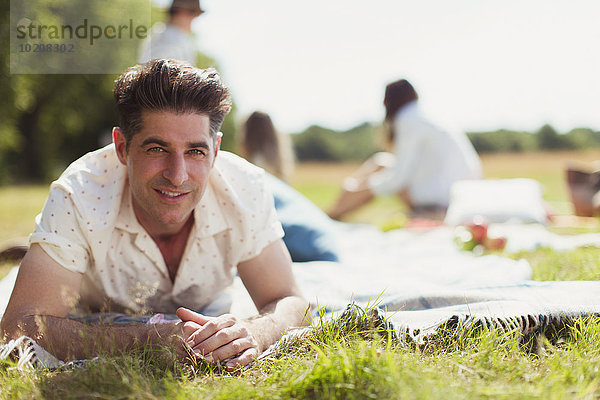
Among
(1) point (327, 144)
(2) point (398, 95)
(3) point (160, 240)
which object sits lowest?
(3) point (160, 240)

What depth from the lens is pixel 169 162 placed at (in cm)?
229

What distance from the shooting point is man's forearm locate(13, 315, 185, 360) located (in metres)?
1.98

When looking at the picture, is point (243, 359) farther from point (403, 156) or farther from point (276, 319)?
point (403, 156)

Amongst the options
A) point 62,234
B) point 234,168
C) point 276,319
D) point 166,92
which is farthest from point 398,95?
point 62,234

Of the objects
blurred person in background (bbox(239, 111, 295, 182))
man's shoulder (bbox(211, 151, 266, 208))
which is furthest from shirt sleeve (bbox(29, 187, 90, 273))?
blurred person in background (bbox(239, 111, 295, 182))

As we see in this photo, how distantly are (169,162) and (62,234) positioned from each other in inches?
21.8

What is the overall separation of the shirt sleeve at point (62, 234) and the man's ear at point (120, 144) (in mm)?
307

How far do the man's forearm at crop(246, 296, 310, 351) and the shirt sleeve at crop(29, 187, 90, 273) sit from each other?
0.82 m

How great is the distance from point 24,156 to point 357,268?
74.0 ft

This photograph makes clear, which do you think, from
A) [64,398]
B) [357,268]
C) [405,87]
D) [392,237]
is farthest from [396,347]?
[405,87]

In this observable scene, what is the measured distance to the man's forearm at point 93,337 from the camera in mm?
1983

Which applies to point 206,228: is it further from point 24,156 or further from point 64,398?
point 24,156

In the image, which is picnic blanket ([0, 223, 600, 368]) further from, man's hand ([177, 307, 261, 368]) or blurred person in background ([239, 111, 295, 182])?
blurred person in background ([239, 111, 295, 182])

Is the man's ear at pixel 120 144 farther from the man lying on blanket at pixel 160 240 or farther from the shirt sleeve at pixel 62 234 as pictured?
the shirt sleeve at pixel 62 234
